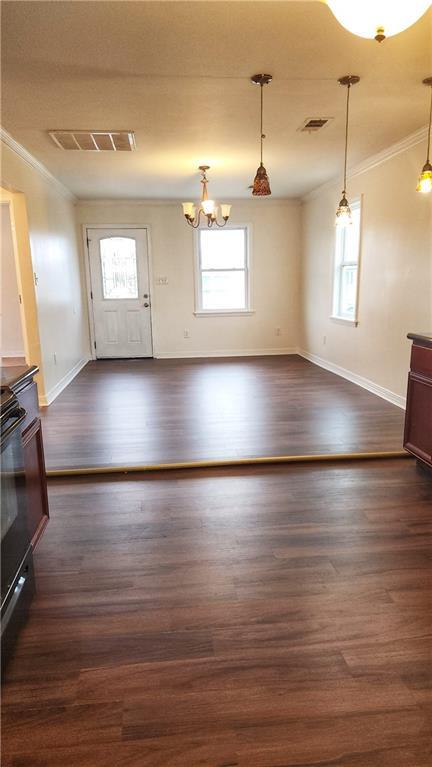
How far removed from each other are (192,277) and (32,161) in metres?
3.34

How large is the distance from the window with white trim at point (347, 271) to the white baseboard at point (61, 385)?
144 inches

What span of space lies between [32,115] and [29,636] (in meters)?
3.52

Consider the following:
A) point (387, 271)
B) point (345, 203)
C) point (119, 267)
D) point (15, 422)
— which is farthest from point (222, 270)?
point (15, 422)

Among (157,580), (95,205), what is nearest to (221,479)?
(157,580)

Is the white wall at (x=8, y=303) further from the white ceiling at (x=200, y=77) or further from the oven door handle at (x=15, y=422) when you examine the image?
the oven door handle at (x=15, y=422)

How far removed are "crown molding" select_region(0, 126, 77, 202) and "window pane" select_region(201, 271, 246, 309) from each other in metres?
2.53

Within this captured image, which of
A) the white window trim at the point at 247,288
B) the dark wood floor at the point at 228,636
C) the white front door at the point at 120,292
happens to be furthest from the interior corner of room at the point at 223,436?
the white window trim at the point at 247,288

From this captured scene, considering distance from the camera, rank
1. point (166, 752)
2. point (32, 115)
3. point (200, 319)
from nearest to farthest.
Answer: point (166, 752), point (32, 115), point (200, 319)

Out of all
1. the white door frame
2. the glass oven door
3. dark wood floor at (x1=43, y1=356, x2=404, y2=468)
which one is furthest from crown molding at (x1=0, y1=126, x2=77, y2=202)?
the glass oven door

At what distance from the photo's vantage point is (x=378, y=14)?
1.34 m

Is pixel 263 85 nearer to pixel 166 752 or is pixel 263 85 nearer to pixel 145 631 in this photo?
pixel 145 631

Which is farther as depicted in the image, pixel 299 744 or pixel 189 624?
pixel 189 624

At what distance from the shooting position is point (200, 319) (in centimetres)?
779

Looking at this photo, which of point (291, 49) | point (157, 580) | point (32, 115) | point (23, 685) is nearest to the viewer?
point (23, 685)
